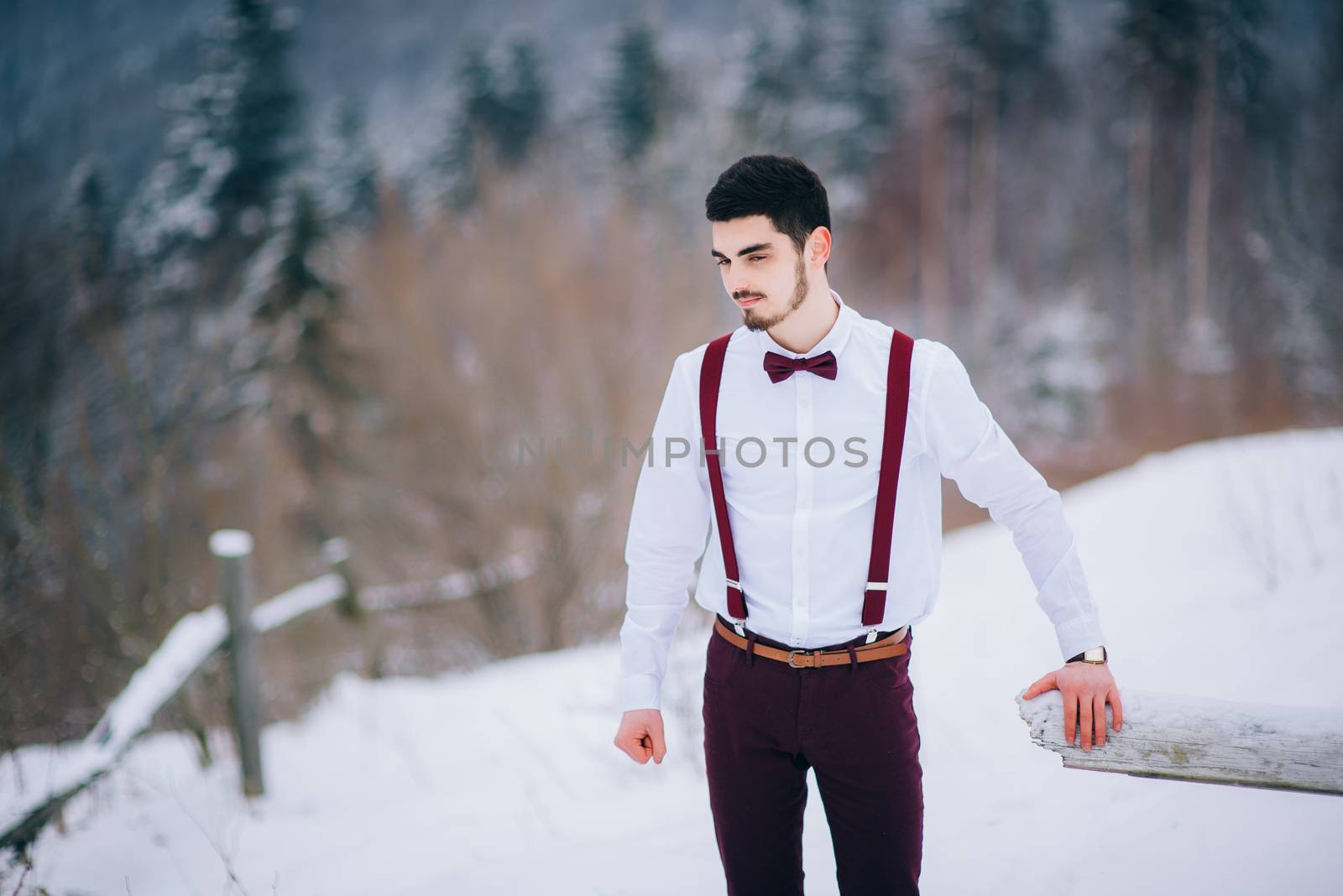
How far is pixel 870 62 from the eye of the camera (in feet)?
65.0

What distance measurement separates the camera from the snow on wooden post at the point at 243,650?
12.6 feet

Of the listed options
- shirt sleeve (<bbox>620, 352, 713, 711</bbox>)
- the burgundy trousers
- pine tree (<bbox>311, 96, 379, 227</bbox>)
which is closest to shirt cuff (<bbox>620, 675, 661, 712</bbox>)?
shirt sleeve (<bbox>620, 352, 713, 711</bbox>)

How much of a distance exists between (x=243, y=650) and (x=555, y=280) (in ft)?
26.9

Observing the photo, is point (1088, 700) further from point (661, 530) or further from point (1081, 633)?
point (661, 530)

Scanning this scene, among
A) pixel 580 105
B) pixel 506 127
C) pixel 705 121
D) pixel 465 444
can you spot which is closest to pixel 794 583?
pixel 465 444

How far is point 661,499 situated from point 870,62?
2158cm

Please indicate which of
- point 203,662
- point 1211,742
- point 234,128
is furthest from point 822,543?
point 234,128

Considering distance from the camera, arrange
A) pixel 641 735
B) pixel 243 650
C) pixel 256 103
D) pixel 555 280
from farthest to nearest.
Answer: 1. pixel 256 103
2. pixel 555 280
3. pixel 243 650
4. pixel 641 735

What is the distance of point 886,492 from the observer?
1448mm

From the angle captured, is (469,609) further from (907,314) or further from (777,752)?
(907,314)

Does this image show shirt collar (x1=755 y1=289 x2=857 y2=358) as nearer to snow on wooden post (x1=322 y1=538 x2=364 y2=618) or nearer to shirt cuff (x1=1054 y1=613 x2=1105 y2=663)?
shirt cuff (x1=1054 y1=613 x2=1105 y2=663)

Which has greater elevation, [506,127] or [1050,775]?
[506,127]

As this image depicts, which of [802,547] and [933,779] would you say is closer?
[802,547]

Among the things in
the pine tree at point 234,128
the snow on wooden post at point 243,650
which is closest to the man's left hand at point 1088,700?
the snow on wooden post at point 243,650
